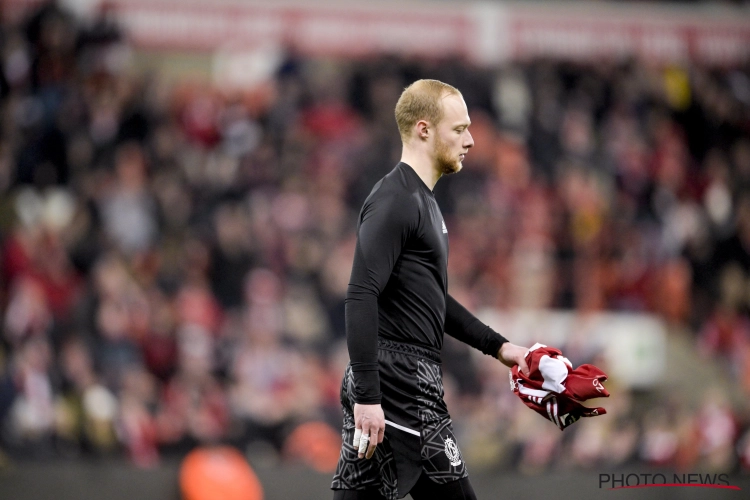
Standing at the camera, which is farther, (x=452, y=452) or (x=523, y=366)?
(x=523, y=366)

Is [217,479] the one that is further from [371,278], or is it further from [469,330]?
[371,278]

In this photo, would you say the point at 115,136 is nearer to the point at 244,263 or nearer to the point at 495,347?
the point at 244,263

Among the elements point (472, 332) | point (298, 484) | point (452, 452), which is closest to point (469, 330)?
point (472, 332)

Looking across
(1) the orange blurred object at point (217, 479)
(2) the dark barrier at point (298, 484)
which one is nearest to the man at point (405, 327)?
(2) the dark barrier at point (298, 484)

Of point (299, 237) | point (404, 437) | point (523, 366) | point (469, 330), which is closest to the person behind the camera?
point (404, 437)

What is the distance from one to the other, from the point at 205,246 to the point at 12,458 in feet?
9.82

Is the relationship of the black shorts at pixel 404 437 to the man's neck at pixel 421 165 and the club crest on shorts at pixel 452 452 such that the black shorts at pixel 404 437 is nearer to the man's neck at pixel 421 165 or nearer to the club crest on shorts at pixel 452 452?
the club crest on shorts at pixel 452 452

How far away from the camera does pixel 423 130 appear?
3.81 metres

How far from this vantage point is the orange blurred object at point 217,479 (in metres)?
7.11

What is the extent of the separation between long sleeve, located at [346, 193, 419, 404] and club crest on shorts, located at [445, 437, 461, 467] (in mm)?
349

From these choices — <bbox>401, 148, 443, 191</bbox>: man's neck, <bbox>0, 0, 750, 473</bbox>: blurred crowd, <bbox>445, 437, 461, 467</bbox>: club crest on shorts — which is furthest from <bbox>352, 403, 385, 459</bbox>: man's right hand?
<bbox>0, 0, 750, 473</bbox>: blurred crowd

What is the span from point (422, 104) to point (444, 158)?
217 millimetres

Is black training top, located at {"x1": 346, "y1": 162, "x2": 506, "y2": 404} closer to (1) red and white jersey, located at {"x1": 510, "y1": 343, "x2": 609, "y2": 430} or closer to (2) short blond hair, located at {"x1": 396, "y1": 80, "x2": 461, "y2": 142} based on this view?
(2) short blond hair, located at {"x1": 396, "y1": 80, "x2": 461, "y2": 142}

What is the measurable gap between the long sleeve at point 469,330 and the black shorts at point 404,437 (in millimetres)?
402
